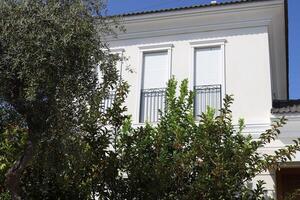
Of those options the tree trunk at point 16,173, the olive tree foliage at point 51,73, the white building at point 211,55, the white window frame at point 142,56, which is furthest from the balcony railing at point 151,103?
the tree trunk at point 16,173

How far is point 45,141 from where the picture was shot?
7.73 metres

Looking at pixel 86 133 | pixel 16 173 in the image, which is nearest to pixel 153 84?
pixel 86 133

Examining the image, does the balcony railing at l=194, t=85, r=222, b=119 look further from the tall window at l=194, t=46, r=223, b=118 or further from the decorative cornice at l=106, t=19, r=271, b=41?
the decorative cornice at l=106, t=19, r=271, b=41

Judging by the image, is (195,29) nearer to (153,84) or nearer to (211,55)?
(211,55)

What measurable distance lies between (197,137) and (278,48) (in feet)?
25.2

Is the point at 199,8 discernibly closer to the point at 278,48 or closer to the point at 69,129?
the point at 278,48

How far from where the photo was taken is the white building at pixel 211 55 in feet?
46.7

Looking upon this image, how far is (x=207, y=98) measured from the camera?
48.2ft

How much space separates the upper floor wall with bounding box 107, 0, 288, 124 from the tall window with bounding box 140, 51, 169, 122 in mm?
133

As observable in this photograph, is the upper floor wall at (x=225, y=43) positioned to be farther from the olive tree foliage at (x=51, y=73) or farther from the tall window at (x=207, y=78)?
the olive tree foliage at (x=51, y=73)

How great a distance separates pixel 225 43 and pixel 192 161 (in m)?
5.51

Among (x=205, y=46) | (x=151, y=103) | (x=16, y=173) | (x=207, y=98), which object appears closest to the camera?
(x=16, y=173)

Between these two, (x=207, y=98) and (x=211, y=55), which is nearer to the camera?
(x=207, y=98)

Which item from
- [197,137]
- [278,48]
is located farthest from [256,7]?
[197,137]
